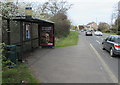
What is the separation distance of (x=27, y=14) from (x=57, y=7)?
23.9m

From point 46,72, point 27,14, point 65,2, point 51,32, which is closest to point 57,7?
point 65,2

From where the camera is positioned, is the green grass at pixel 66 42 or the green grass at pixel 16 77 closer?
the green grass at pixel 16 77

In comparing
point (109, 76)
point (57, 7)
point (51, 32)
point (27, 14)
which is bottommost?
point (109, 76)

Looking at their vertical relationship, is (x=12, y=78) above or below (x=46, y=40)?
below

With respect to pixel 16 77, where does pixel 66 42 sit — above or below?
above

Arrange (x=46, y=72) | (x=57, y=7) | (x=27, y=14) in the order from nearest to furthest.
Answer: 1. (x=46, y=72)
2. (x=27, y=14)
3. (x=57, y=7)

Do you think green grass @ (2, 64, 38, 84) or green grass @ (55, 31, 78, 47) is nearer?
green grass @ (2, 64, 38, 84)

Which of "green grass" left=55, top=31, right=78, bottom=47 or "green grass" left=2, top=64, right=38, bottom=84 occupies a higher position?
"green grass" left=55, top=31, right=78, bottom=47

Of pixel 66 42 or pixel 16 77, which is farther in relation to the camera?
pixel 66 42

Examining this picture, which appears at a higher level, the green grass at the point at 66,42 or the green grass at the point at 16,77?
the green grass at the point at 66,42

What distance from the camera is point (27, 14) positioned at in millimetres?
6629

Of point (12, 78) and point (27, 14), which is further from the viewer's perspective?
point (27, 14)

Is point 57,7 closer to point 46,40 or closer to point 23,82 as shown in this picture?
point 46,40

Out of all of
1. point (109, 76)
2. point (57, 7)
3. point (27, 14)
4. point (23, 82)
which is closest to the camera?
point (23, 82)
